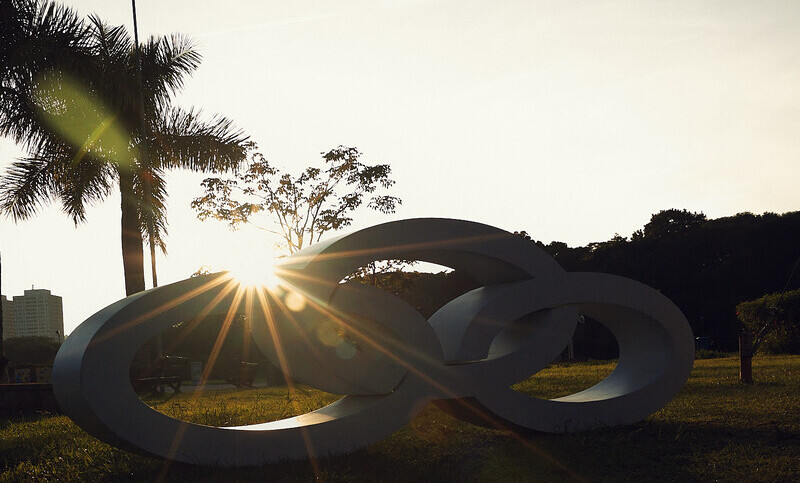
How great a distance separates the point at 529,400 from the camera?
8914 mm

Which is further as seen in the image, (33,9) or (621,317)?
(33,9)

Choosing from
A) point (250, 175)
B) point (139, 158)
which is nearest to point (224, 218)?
point (250, 175)

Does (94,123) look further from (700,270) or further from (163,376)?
(700,270)

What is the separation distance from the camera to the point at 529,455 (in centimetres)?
806

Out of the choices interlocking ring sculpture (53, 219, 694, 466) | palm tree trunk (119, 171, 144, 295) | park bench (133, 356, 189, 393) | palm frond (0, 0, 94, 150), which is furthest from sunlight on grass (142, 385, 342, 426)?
palm frond (0, 0, 94, 150)

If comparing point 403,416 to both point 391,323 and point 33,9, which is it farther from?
point 33,9

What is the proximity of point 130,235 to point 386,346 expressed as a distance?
1156 centimetres

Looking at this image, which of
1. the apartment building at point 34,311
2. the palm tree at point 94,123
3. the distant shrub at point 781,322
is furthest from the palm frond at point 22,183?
the apartment building at point 34,311

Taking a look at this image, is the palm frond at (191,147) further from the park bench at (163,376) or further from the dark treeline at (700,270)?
the dark treeline at (700,270)

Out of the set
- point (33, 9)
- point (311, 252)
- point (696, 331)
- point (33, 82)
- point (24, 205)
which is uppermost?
point (33, 9)

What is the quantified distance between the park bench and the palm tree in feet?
6.93

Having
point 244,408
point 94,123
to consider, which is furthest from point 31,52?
point 244,408

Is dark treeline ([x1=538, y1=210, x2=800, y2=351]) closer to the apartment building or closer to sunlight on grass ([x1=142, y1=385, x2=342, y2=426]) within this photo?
sunlight on grass ([x1=142, y1=385, x2=342, y2=426])

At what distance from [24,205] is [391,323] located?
13043mm
